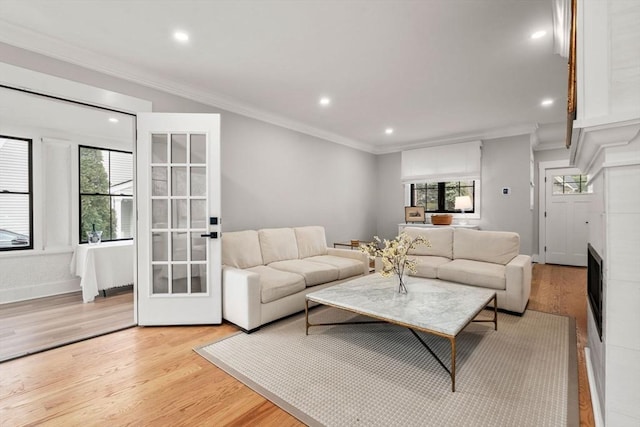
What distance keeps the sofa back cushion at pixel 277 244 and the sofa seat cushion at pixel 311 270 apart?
0.39 ft

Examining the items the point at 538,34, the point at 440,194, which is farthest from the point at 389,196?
the point at 538,34

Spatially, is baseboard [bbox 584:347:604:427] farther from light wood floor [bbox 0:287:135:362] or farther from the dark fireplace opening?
light wood floor [bbox 0:287:135:362]

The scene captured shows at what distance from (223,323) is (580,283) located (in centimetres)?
512

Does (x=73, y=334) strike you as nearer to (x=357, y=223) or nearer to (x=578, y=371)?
(x=578, y=371)

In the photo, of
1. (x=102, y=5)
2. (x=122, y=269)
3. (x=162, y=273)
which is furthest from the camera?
(x=122, y=269)

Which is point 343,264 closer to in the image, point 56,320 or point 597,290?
point 597,290

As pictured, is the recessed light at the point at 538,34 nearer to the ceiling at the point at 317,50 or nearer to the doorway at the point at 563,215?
the ceiling at the point at 317,50

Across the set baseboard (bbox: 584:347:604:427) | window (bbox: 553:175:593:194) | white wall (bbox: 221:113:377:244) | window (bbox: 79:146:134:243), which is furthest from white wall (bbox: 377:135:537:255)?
window (bbox: 79:146:134:243)

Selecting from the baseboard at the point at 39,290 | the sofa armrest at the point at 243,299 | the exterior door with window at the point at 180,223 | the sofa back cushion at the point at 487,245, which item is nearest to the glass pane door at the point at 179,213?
the exterior door with window at the point at 180,223

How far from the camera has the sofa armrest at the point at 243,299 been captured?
9.07 ft

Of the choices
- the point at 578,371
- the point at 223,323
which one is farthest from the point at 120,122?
the point at 578,371

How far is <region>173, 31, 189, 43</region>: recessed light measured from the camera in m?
2.39

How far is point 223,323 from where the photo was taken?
120 inches

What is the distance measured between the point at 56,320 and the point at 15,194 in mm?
2028
